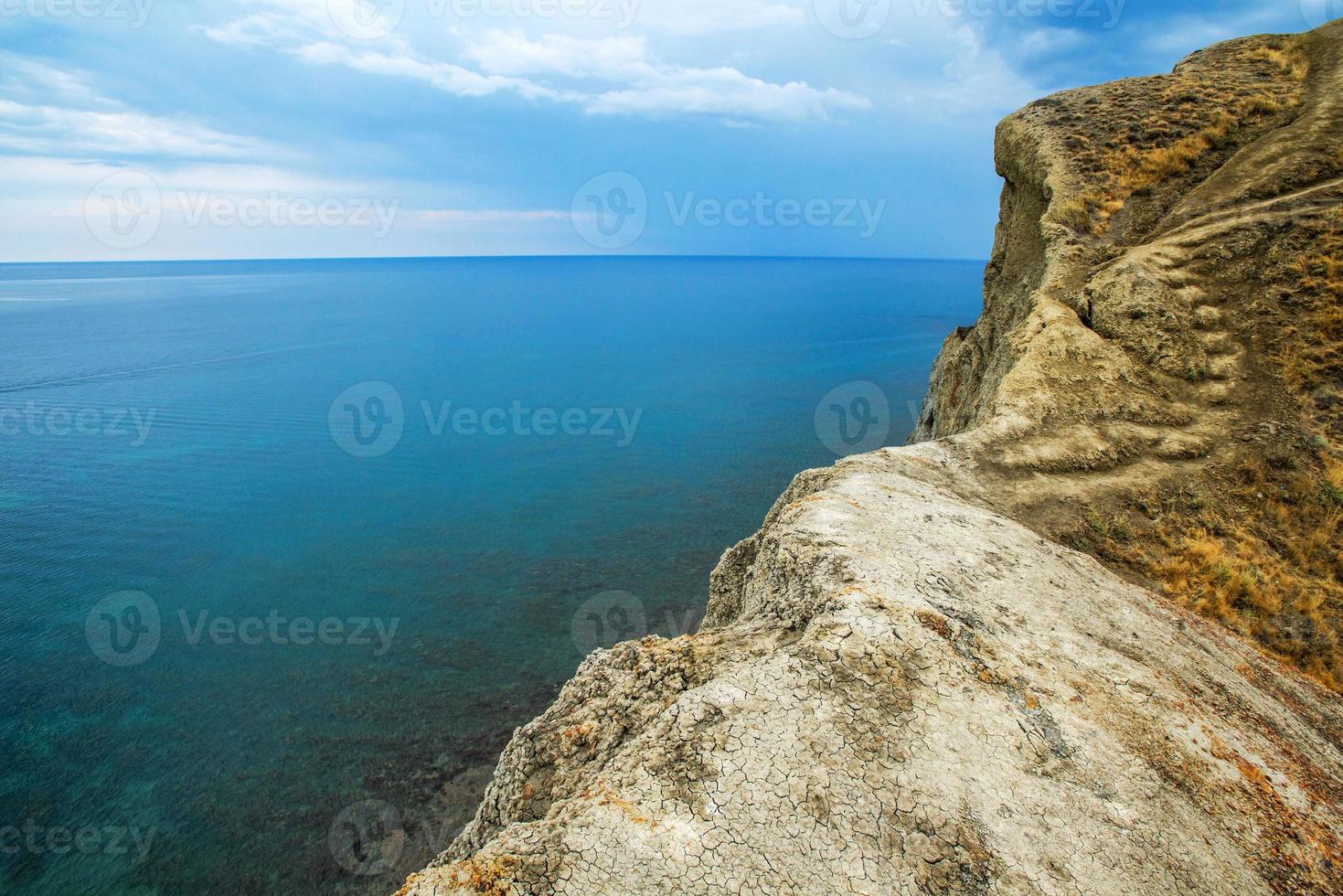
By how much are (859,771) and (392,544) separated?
41137 millimetres

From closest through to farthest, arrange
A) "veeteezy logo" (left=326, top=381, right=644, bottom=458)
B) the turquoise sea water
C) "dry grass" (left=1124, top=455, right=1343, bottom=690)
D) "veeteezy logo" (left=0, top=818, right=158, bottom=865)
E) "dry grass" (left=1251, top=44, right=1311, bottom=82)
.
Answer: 1. "dry grass" (left=1124, top=455, right=1343, bottom=690)
2. "veeteezy logo" (left=0, top=818, right=158, bottom=865)
3. the turquoise sea water
4. "dry grass" (left=1251, top=44, right=1311, bottom=82)
5. "veeteezy logo" (left=326, top=381, right=644, bottom=458)

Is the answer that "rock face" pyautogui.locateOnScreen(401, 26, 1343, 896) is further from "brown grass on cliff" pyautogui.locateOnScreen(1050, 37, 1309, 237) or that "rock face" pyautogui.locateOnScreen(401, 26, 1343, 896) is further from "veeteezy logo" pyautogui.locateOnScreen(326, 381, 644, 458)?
"veeteezy logo" pyautogui.locateOnScreen(326, 381, 644, 458)

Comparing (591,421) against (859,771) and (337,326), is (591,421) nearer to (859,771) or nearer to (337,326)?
(859,771)

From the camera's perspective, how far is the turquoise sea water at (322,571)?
21.8 meters

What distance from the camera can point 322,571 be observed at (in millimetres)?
38625

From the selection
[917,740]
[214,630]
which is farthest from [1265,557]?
[214,630]

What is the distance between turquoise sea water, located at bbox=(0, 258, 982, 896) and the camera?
21844mm

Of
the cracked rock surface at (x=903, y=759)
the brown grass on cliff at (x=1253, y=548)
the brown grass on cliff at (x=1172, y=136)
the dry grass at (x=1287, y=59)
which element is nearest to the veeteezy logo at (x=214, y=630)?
the cracked rock surface at (x=903, y=759)

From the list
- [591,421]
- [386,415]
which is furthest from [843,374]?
[386,415]

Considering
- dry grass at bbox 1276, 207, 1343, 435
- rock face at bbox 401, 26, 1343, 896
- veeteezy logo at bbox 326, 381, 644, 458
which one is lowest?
veeteezy logo at bbox 326, 381, 644, 458

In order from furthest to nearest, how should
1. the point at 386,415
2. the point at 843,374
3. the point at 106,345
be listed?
the point at 106,345 < the point at 843,374 < the point at 386,415

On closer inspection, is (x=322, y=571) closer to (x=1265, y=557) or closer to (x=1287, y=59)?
(x=1265, y=557)

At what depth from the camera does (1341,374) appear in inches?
612

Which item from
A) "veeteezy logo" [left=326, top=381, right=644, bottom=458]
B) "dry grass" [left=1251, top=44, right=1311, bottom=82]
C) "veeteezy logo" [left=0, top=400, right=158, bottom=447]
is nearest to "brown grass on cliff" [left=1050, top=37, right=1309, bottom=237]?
"dry grass" [left=1251, top=44, right=1311, bottom=82]
